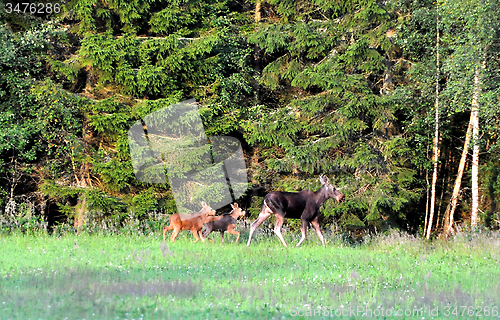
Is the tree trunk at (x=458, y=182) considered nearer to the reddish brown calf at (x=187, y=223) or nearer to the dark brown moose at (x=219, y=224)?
the dark brown moose at (x=219, y=224)

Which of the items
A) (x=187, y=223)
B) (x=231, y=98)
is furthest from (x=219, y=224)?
(x=231, y=98)

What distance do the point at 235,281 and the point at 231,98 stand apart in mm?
11594

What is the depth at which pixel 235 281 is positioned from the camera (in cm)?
750

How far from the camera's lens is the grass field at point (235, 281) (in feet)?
19.2

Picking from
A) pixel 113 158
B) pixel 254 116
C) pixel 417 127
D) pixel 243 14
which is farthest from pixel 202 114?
pixel 417 127

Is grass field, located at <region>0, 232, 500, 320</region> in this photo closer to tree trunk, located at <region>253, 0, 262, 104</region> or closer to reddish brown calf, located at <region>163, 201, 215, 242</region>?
reddish brown calf, located at <region>163, 201, 215, 242</region>

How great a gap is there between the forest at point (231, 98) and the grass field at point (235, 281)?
439cm

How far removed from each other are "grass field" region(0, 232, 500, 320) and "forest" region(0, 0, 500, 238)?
4.39 meters

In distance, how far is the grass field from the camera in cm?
586

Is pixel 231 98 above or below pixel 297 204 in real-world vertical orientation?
above

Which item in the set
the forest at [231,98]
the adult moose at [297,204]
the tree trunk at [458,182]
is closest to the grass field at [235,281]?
the adult moose at [297,204]

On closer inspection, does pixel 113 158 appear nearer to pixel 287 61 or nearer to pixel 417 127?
pixel 287 61

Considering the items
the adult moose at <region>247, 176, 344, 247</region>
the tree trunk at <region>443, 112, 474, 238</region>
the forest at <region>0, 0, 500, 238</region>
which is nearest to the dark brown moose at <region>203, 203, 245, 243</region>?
the adult moose at <region>247, 176, 344, 247</region>

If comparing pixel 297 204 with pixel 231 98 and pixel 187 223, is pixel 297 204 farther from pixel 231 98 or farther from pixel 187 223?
pixel 231 98
